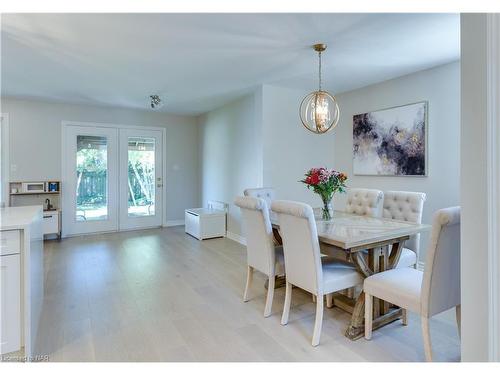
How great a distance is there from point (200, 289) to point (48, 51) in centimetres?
279

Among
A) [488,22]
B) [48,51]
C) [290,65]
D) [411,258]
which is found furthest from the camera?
[290,65]

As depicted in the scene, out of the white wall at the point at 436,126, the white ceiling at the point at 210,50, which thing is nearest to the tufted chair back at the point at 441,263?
the white ceiling at the point at 210,50

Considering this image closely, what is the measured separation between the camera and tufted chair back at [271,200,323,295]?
79.0 inches

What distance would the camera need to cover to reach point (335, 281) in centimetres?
211

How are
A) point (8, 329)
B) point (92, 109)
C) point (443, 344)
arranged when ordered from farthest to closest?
1. point (92, 109)
2. point (443, 344)
3. point (8, 329)

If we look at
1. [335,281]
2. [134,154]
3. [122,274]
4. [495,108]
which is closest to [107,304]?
[122,274]

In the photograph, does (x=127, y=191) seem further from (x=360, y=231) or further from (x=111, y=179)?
(x=360, y=231)

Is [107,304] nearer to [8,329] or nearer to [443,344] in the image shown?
[8,329]

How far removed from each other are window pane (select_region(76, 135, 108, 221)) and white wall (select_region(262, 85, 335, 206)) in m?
3.26

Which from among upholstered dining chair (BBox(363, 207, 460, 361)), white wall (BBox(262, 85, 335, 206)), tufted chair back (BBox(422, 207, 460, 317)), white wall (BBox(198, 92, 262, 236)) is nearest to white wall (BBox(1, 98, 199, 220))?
white wall (BBox(198, 92, 262, 236))

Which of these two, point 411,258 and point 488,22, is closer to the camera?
point 488,22

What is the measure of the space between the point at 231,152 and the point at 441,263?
3845mm

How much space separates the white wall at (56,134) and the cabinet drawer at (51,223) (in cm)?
72

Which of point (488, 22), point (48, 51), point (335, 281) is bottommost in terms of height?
point (335, 281)
